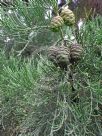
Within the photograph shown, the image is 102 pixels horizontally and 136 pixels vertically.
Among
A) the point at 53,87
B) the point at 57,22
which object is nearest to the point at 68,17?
the point at 57,22

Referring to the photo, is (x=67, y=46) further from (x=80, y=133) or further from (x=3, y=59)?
(x=3, y=59)

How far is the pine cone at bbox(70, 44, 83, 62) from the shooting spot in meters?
0.60

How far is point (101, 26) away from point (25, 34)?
0.44 ft

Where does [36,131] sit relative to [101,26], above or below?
below

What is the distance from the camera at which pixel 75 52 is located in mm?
598

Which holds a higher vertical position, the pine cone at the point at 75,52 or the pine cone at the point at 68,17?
the pine cone at the point at 68,17

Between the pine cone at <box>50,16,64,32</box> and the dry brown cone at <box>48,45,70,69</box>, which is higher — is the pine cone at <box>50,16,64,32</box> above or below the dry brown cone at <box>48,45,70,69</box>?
above

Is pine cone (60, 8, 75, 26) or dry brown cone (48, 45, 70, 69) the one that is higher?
pine cone (60, 8, 75, 26)

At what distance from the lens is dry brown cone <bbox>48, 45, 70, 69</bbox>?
590 millimetres

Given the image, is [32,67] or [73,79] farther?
[32,67]

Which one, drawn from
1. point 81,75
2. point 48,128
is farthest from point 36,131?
point 81,75

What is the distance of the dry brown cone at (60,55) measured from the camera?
59cm

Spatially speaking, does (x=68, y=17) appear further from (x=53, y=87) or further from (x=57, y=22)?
(x=53, y=87)

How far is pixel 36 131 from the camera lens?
2.19 ft
